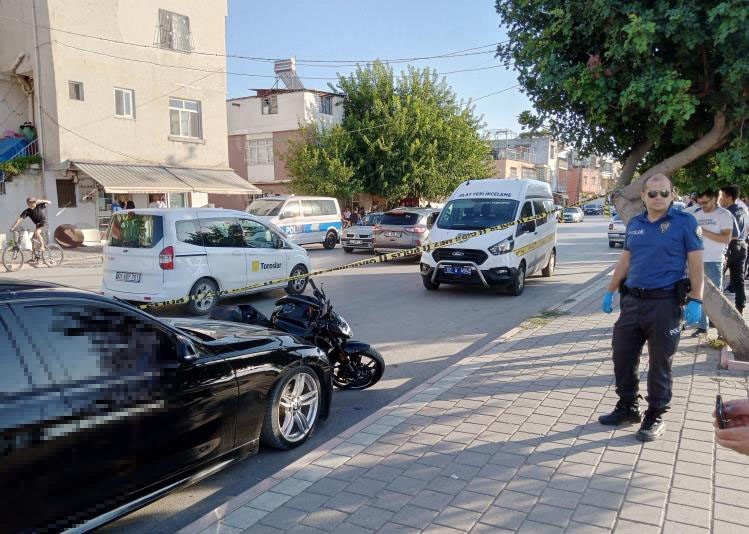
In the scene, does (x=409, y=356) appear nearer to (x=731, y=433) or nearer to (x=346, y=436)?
(x=346, y=436)

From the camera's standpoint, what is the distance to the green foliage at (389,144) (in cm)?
3042

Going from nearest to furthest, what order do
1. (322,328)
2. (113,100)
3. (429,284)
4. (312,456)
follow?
(312,456) → (322,328) → (429,284) → (113,100)

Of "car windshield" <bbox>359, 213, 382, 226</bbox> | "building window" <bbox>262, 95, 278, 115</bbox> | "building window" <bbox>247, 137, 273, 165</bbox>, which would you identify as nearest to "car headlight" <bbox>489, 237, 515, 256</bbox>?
"car windshield" <bbox>359, 213, 382, 226</bbox>

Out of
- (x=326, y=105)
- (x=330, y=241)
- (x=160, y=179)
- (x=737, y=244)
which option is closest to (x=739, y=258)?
(x=737, y=244)

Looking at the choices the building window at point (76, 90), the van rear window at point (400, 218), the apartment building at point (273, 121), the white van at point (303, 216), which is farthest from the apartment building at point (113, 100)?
the van rear window at point (400, 218)

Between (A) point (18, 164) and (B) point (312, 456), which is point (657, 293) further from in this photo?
(A) point (18, 164)

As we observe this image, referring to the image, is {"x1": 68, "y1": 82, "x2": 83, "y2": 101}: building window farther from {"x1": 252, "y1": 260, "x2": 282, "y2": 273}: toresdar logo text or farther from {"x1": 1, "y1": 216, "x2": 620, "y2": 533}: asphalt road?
{"x1": 252, "y1": 260, "x2": 282, "y2": 273}: toresdar logo text

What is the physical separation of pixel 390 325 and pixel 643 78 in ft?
16.5

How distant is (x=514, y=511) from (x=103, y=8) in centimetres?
2319

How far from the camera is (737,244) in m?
8.21

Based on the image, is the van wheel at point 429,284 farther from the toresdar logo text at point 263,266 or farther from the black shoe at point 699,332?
the black shoe at point 699,332

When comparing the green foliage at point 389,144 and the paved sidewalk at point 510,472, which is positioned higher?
the green foliage at point 389,144

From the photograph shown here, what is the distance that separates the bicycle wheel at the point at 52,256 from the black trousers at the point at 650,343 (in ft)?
52.9

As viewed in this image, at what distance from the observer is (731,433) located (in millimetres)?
2117
